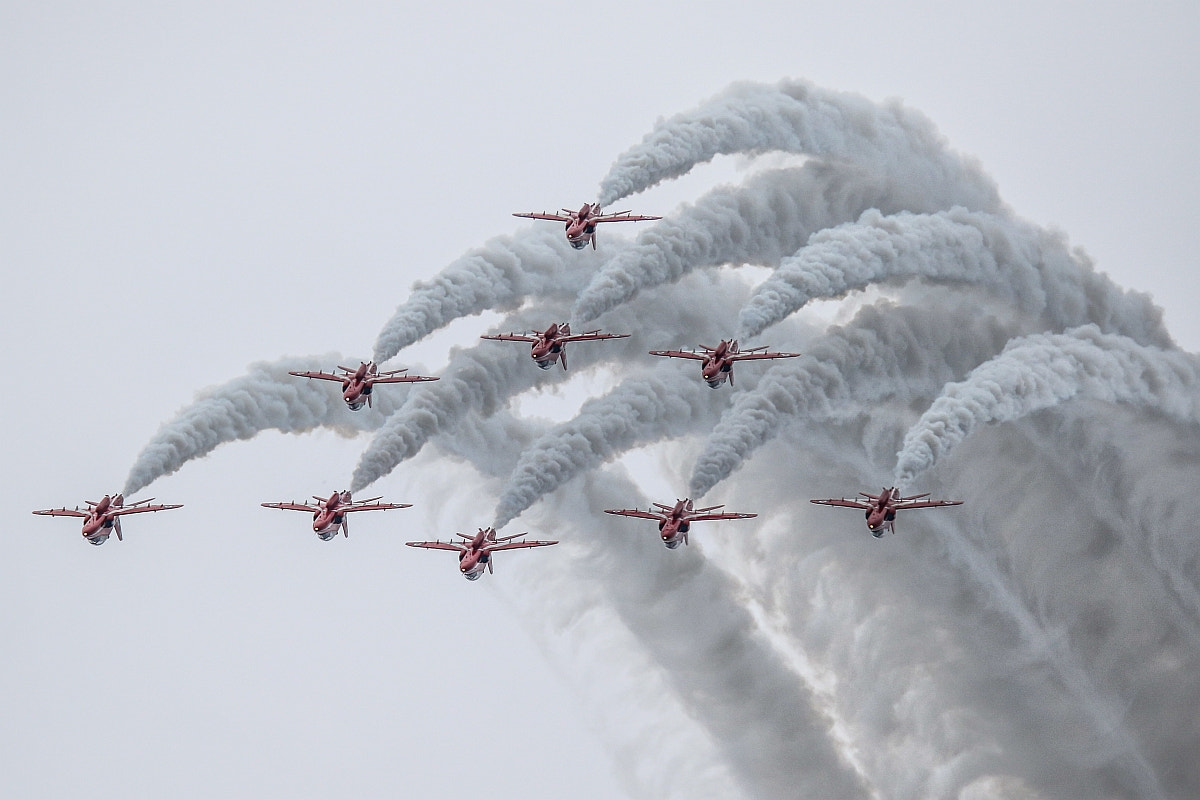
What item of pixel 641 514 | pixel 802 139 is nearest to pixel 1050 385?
pixel 802 139

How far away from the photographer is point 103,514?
83.3 metres

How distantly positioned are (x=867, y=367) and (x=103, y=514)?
25851 millimetres

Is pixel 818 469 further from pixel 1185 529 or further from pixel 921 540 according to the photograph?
pixel 1185 529

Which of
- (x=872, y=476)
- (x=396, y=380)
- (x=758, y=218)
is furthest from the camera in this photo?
(x=872, y=476)

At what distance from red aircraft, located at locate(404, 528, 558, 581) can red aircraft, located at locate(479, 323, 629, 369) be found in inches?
234

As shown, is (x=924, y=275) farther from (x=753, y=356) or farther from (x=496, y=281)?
(x=496, y=281)

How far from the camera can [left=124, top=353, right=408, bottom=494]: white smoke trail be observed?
8025 cm

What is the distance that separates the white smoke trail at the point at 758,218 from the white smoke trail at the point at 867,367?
377cm

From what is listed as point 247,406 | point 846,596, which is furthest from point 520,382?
point 846,596

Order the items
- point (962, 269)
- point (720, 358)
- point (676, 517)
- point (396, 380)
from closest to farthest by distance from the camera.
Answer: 1. point (720, 358)
2. point (676, 517)
3. point (396, 380)
4. point (962, 269)

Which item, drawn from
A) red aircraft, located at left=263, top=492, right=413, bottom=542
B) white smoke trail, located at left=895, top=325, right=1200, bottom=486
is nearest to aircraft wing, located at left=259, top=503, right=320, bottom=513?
red aircraft, located at left=263, top=492, right=413, bottom=542

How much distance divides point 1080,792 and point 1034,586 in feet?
24.2

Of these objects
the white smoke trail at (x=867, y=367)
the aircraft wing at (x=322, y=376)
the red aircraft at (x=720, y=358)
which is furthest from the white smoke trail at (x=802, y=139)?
the aircraft wing at (x=322, y=376)

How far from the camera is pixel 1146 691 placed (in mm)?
86438
